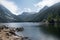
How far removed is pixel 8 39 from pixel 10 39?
26.2 inches

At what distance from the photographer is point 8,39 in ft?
152

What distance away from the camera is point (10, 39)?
46.8 m

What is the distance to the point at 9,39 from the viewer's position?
47.0 meters

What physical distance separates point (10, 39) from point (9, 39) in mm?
384

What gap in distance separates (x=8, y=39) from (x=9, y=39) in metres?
0.58
